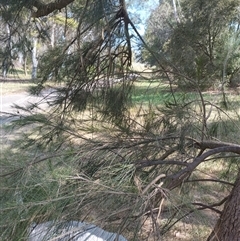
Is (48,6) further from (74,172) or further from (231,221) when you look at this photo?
(231,221)

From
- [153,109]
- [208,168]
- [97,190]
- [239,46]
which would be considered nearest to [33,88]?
[153,109]

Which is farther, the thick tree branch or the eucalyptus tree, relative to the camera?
the thick tree branch

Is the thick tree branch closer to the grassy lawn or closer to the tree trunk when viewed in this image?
the grassy lawn

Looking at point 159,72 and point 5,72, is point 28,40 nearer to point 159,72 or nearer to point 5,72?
point 5,72

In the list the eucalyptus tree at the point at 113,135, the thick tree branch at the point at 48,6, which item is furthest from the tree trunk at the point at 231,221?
the thick tree branch at the point at 48,6

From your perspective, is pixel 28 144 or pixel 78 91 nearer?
pixel 28 144

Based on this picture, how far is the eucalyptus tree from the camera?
0.89 meters

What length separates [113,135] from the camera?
1423 millimetres

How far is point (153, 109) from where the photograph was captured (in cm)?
166

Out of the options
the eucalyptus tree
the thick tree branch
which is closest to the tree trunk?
the eucalyptus tree

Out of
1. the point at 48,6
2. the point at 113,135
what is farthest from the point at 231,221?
the point at 48,6

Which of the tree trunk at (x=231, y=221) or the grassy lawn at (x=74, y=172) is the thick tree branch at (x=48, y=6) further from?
the tree trunk at (x=231, y=221)

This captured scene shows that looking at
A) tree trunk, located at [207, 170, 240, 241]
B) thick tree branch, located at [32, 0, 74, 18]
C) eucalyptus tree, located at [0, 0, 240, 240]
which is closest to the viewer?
eucalyptus tree, located at [0, 0, 240, 240]

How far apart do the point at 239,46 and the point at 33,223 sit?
69.9 inches
